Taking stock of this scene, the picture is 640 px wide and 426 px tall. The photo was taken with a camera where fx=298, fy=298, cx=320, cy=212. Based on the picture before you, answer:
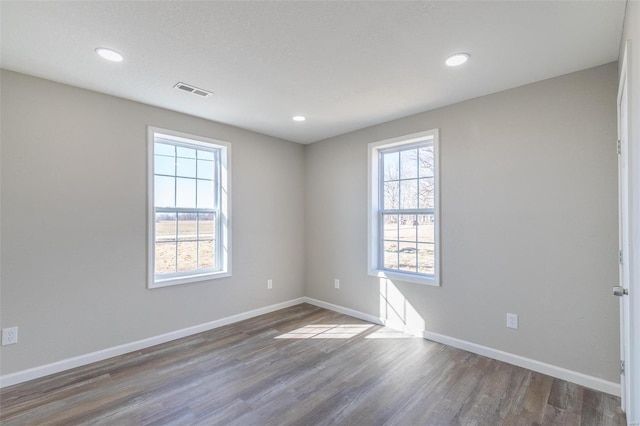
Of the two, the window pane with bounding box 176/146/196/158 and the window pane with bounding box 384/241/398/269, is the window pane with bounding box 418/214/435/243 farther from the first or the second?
the window pane with bounding box 176/146/196/158

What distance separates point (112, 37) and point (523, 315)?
12.6ft

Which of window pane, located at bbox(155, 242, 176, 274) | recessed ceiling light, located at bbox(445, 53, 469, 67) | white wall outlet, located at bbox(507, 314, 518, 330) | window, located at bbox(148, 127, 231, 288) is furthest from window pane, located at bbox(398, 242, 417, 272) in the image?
window pane, located at bbox(155, 242, 176, 274)

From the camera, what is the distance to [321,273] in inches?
179

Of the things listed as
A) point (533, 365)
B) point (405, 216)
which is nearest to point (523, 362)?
point (533, 365)

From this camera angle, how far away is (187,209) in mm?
3521

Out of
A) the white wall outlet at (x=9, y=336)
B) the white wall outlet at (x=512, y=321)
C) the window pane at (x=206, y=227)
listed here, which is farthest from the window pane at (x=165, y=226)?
the white wall outlet at (x=512, y=321)

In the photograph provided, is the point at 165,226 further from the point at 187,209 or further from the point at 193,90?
the point at 193,90

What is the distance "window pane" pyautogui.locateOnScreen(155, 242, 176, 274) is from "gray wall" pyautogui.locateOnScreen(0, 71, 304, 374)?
199 mm

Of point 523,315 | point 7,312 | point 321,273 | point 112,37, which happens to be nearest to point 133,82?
point 112,37

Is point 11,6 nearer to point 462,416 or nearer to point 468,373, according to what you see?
point 462,416

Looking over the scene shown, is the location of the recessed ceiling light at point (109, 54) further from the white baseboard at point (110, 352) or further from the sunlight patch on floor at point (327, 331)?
the sunlight patch on floor at point (327, 331)

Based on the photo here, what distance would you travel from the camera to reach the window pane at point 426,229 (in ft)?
11.1

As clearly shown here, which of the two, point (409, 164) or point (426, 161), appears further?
point (409, 164)

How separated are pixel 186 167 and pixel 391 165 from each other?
2.53 meters
